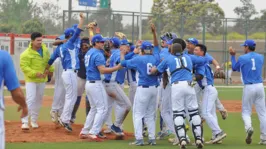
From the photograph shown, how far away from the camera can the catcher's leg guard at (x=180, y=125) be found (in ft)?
34.9

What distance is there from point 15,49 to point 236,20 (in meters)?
15.6

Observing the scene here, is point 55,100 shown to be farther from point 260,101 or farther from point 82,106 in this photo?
point 82,106

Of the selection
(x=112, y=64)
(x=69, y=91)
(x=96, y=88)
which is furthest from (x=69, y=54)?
(x=96, y=88)

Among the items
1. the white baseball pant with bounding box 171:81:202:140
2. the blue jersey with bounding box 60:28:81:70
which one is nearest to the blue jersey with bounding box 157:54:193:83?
the white baseball pant with bounding box 171:81:202:140

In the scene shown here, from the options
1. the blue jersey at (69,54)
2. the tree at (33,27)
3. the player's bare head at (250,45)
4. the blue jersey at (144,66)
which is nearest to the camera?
the blue jersey at (144,66)

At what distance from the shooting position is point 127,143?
11.7 metres

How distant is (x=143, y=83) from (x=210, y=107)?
5.34 feet

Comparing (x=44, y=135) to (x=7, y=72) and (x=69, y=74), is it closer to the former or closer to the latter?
(x=69, y=74)

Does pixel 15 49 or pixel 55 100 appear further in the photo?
pixel 15 49

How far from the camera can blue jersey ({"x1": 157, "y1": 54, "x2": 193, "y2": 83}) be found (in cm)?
1075

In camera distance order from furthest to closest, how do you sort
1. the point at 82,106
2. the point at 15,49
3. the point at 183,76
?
the point at 15,49 < the point at 82,106 < the point at 183,76

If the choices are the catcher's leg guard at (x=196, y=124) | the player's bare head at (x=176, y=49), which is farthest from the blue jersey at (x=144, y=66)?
the catcher's leg guard at (x=196, y=124)

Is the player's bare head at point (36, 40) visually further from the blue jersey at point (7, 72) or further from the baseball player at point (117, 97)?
the blue jersey at point (7, 72)

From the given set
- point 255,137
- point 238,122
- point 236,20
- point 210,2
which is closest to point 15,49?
point 236,20
